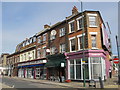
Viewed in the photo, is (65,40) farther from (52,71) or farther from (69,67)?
(52,71)

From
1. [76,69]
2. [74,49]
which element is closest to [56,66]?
[76,69]

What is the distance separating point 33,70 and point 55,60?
928cm

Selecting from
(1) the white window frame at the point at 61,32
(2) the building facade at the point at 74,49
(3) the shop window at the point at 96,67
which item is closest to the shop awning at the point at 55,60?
(2) the building facade at the point at 74,49

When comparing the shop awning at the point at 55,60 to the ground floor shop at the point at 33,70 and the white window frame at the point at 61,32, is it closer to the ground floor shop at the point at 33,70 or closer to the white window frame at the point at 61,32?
the ground floor shop at the point at 33,70

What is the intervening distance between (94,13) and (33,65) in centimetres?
1702

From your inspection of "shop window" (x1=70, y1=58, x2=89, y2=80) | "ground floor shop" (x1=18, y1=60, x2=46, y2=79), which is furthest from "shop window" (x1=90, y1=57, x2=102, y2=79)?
"ground floor shop" (x1=18, y1=60, x2=46, y2=79)

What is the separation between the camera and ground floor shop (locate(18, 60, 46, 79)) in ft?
94.2

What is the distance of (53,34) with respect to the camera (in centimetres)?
2659

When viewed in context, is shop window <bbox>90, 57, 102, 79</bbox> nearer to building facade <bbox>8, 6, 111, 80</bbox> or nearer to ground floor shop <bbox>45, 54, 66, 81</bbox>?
building facade <bbox>8, 6, 111, 80</bbox>

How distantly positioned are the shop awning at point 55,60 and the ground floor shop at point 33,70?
180 cm

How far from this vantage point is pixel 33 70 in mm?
32031

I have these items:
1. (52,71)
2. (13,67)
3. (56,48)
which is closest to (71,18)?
(56,48)

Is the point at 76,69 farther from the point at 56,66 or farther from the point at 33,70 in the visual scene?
the point at 33,70

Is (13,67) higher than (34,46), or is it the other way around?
(34,46)
